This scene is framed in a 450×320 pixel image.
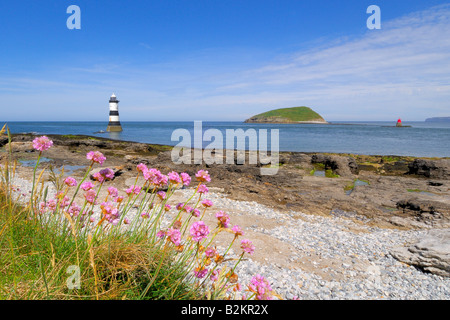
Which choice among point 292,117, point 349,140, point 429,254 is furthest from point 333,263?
point 292,117

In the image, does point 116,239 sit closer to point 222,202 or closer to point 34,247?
point 34,247

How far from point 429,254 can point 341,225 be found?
10.2 feet

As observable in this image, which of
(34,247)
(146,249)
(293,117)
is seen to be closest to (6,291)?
(34,247)

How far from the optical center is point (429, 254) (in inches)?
244

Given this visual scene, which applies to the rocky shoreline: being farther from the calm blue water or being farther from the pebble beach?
the calm blue water

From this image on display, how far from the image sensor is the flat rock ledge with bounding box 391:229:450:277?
5891mm

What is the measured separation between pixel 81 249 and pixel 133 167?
1418cm

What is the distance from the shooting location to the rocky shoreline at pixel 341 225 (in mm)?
5211

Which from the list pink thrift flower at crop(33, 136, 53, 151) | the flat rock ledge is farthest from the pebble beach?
pink thrift flower at crop(33, 136, 53, 151)

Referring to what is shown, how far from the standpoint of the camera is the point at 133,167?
16.5 m

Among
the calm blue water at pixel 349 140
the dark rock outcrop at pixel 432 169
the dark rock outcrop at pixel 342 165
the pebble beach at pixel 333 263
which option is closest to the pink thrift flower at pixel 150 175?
the pebble beach at pixel 333 263

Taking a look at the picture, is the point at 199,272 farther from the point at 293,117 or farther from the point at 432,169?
the point at 293,117

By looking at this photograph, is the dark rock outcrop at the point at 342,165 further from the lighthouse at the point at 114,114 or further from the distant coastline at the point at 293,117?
the distant coastline at the point at 293,117
